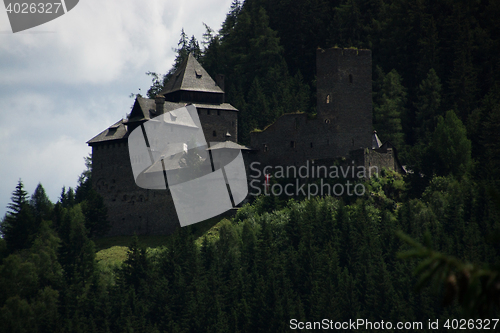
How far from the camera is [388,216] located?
4925 centimetres

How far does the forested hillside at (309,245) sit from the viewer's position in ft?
152

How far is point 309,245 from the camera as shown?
4906 cm

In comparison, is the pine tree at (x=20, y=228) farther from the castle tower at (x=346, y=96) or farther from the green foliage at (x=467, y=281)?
the green foliage at (x=467, y=281)

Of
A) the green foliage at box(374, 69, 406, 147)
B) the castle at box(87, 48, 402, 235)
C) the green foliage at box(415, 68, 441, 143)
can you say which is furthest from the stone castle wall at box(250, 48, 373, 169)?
the green foliage at box(415, 68, 441, 143)

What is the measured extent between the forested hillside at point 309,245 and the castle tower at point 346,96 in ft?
12.8

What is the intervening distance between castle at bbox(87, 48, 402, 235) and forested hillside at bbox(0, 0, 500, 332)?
2037mm

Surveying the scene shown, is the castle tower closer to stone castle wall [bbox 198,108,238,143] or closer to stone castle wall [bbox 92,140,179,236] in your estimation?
stone castle wall [bbox 198,108,238,143]

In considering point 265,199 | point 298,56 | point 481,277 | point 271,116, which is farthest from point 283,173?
point 481,277

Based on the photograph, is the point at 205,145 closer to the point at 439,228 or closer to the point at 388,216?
the point at 388,216

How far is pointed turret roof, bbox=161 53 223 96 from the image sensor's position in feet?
214

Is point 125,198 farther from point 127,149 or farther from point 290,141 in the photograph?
point 290,141

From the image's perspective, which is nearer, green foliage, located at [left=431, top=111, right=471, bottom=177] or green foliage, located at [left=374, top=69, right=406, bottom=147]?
green foliage, located at [left=431, top=111, right=471, bottom=177]

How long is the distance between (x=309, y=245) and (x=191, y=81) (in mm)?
24289

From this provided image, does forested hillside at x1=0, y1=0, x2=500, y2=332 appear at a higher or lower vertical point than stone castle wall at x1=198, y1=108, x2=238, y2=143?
lower
